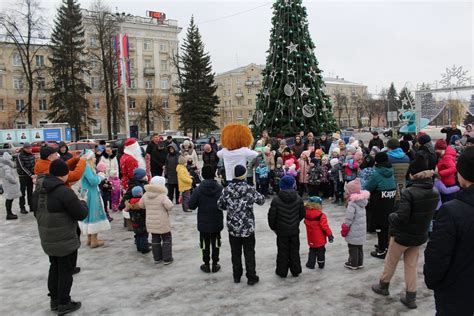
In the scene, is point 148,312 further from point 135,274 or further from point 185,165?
point 185,165

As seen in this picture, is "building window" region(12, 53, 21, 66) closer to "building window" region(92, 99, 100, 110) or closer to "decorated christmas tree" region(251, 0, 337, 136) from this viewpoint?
"building window" region(92, 99, 100, 110)

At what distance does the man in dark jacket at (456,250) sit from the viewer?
2523 millimetres

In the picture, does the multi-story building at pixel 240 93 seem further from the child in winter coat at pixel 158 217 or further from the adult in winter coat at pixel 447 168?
the child in winter coat at pixel 158 217

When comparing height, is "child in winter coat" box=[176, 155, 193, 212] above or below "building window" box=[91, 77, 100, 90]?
below

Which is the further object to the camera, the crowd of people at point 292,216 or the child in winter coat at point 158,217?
the child in winter coat at point 158,217

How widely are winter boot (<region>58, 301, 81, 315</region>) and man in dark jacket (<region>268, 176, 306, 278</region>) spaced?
2.65 metres

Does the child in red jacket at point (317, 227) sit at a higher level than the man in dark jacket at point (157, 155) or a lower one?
lower

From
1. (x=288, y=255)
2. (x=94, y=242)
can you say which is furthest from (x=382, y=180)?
(x=94, y=242)

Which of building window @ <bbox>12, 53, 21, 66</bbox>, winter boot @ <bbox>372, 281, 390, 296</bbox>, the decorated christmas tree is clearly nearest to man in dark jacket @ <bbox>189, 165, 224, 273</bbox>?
winter boot @ <bbox>372, 281, 390, 296</bbox>

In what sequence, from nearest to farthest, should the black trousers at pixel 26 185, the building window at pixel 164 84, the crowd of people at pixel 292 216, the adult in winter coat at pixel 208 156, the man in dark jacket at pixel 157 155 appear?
the crowd of people at pixel 292 216 < the black trousers at pixel 26 185 < the adult in winter coat at pixel 208 156 < the man in dark jacket at pixel 157 155 < the building window at pixel 164 84

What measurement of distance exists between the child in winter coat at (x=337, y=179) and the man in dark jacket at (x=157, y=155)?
489 cm

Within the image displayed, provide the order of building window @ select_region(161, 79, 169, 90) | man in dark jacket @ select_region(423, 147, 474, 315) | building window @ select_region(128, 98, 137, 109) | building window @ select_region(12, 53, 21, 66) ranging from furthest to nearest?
building window @ select_region(161, 79, 169, 90) → building window @ select_region(128, 98, 137, 109) → building window @ select_region(12, 53, 21, 66) → man in dark jacket @ select_region(423, 147, 474, 315)

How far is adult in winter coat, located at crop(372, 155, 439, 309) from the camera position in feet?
13.5

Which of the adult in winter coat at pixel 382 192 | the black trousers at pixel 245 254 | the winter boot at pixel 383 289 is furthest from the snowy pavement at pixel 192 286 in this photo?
the adult in winter coat at pixel 382 192
